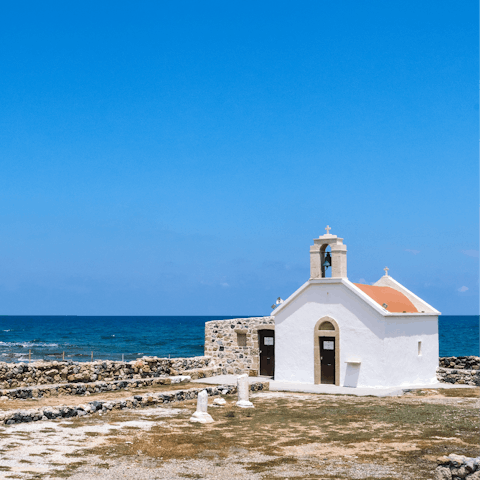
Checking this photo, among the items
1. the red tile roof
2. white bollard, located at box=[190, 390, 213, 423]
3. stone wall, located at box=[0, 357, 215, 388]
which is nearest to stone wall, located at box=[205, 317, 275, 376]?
stone wall, located at box=[0, 357, 215, 388]

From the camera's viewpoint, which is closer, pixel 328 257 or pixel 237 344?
pixel 328 257

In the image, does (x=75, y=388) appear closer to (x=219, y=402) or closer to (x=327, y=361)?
(x=219, y=402)

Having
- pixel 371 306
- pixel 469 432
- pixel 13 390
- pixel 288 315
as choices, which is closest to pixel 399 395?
pixel 371 306

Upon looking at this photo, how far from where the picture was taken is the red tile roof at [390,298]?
74.7 ft

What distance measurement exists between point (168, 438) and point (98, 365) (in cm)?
1019

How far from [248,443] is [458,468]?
4738 mm

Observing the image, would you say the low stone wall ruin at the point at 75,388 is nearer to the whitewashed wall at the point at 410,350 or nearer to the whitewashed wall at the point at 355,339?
the whitewashed wall at the point at 355,339

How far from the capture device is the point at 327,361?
2292 cm

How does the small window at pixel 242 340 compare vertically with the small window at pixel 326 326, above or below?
below

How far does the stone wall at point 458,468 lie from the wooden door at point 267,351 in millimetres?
15762

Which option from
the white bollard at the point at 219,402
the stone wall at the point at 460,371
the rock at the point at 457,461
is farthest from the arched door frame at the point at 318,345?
the rock at the point at 457,461

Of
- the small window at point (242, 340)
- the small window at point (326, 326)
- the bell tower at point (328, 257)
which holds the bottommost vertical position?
the small window at point (242, 340)

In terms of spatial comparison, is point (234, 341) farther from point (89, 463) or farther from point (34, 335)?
point (34, 335)

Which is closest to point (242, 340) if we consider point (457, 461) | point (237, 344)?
point (237, 344)
